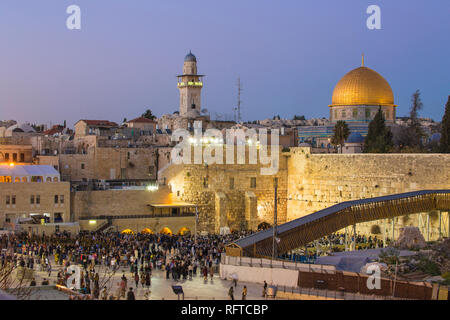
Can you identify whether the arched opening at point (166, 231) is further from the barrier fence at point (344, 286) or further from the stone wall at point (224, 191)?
the barrier fence at point (344, 286)

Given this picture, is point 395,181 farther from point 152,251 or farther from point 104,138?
point 104,138

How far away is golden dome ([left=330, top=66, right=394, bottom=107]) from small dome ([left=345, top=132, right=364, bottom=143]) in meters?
4.34

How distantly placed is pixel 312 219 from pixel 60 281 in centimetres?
972

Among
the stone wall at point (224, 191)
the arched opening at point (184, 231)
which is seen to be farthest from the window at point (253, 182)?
the arched opening at point (184, 231)

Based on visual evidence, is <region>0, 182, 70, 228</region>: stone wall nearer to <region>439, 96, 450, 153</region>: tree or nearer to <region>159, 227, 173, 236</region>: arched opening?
<region>159, 227, 173, 236</region>: arched opening

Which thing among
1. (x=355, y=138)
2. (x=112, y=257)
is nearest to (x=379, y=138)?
(x=355, y=138)

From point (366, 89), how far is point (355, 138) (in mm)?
5448

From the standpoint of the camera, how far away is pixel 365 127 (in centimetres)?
4812

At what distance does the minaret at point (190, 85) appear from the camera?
55938 millimetres

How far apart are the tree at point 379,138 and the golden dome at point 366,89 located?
394 inches

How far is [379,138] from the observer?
122 ft

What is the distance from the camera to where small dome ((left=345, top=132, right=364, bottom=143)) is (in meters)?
44.4

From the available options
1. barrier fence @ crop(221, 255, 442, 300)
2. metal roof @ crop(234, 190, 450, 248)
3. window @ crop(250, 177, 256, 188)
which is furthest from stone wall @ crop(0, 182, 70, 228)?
barrier fence @ crop(221, 255, 442, 300)
